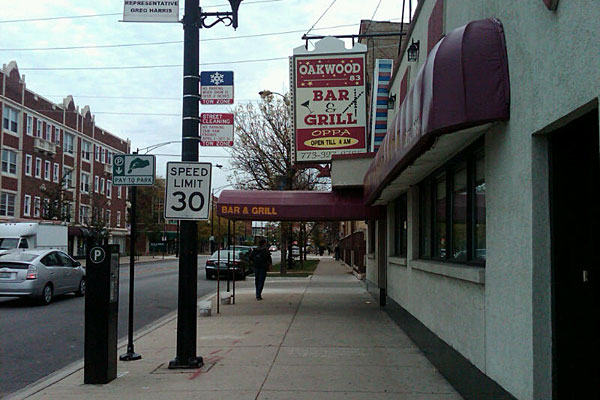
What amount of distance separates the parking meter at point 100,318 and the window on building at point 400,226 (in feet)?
20.8

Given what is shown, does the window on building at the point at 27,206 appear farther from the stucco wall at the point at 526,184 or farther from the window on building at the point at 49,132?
the stucco wall at the point at 526,184

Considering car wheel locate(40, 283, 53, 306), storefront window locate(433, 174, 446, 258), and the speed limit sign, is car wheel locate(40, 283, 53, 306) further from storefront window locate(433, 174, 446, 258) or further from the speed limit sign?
storefront window locate(433, 174, 446, 258)

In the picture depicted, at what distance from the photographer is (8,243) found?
1094 inches

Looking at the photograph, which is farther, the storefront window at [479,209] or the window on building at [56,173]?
the window on building at [56,173]

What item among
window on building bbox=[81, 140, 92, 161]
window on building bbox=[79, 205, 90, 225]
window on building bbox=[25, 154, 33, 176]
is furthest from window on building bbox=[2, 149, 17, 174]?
window on building bbox=[79, 205, 90, 225]

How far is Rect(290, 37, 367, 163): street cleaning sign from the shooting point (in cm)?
1492

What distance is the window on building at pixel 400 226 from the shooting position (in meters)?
12.1

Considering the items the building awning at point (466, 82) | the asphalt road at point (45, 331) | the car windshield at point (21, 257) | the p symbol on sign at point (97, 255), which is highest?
the building awning at point (466, 82)

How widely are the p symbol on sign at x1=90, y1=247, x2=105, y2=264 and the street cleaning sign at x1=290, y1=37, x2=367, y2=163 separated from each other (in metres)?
8.34

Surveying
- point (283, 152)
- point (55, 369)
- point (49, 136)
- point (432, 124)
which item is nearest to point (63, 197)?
point (49, 136)

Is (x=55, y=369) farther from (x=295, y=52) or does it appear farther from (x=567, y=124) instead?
(x=295, y=52)

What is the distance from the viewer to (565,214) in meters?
4.44

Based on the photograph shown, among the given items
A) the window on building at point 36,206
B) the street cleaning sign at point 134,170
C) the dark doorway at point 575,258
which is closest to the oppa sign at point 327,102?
the street cleaning sign at point 134,170

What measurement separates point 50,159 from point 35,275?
3775 cm
